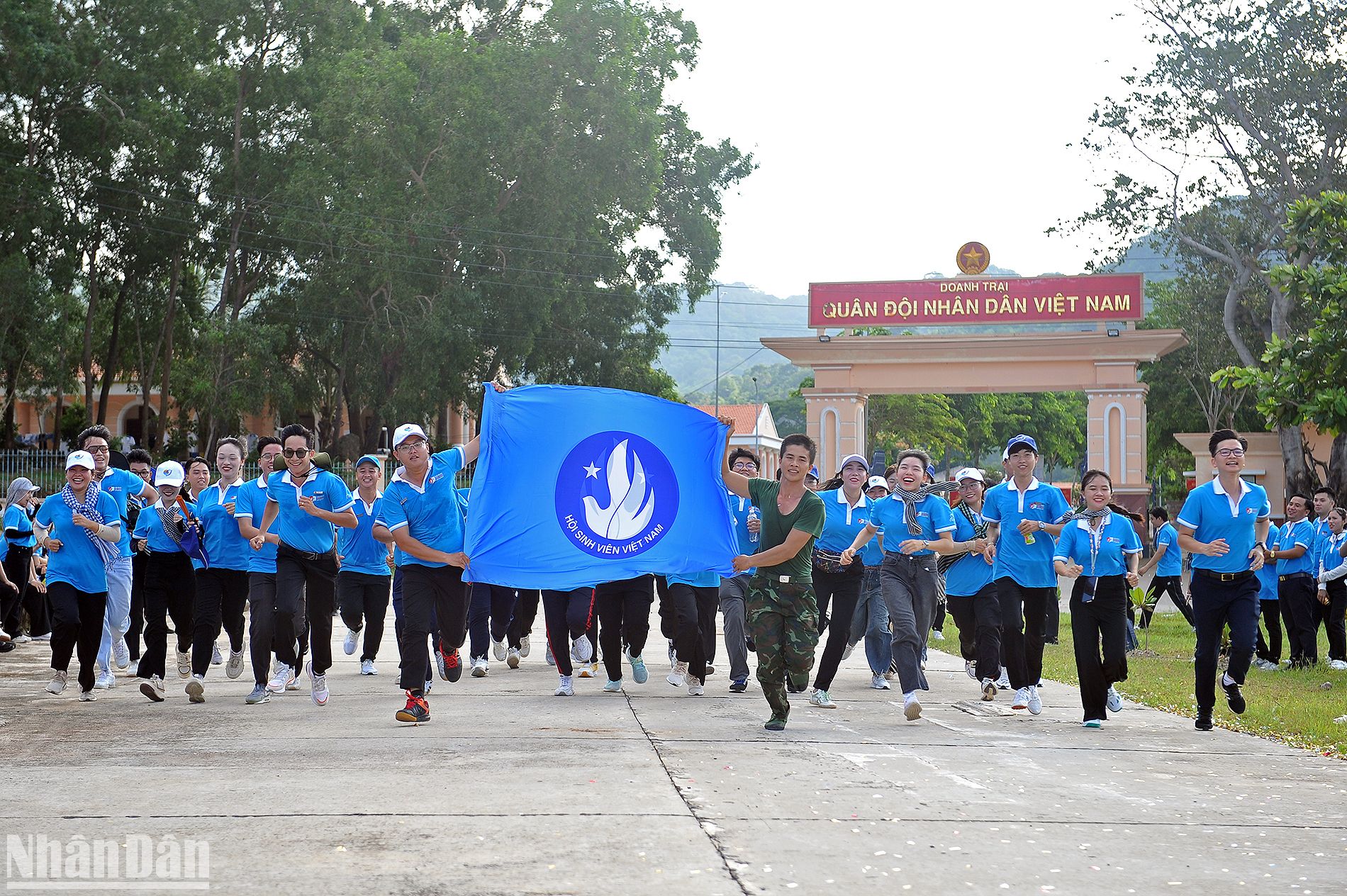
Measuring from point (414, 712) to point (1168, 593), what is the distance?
11.4 m

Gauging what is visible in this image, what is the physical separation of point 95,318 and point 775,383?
429 feet

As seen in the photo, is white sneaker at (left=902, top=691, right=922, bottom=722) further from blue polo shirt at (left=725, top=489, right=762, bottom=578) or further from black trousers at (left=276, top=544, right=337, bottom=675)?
black trousers at (left=276, top=544, right=337, bottom=675)

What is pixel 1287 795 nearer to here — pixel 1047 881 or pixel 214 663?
pixel 1047 881

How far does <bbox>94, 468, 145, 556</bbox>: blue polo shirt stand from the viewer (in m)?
10.8

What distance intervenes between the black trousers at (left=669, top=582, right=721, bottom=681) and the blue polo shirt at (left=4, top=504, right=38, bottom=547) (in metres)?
6.66

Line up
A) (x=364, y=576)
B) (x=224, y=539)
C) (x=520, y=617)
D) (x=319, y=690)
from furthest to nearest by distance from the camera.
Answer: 1. (x=520, y=617)
2. (x=364, y=576)
3. (x=224, y=539)
4. (x=319, y=690)

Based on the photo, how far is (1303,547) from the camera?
14125mm

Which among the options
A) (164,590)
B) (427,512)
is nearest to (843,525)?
(427,512)

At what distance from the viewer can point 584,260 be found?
38.5 meters

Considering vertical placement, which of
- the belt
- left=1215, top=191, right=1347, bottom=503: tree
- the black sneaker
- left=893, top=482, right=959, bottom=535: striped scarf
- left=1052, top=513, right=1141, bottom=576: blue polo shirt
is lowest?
the black sneaker

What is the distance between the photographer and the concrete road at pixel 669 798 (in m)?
5.29

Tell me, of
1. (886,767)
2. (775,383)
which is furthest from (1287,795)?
(775,383)

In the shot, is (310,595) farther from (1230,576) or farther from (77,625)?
(1230,576)

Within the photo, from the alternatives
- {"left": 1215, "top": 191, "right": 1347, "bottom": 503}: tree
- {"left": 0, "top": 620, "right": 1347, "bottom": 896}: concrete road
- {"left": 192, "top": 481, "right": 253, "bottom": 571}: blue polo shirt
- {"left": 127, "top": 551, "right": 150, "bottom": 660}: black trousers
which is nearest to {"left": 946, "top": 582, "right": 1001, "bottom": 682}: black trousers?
{"left": 0, "top": 620, "right": 1347, "bottom": 896}: concrete road
